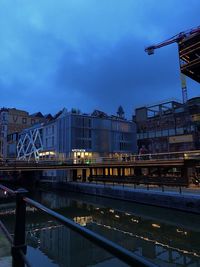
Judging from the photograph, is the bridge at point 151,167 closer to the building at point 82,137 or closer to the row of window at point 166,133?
the building at point 82,137

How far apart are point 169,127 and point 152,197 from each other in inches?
2656

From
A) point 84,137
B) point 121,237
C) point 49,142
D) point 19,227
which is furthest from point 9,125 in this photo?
point 19,227

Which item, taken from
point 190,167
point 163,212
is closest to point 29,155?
point 190,167

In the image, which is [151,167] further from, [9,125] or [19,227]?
[9,125]

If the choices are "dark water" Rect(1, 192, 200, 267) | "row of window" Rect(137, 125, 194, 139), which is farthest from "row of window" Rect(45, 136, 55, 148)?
"dark water" Rect(1, 192, 200, 267)

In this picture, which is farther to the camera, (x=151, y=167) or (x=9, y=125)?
(x=9, y=125)

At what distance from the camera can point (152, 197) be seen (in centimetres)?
3206

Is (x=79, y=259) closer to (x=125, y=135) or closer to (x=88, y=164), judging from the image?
(x=88, y=164)

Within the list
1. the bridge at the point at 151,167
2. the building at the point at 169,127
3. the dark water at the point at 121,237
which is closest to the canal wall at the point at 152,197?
the dark water at the point at 121,237

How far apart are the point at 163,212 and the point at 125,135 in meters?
56.2

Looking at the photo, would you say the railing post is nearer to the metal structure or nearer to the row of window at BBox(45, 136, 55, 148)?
the row of window at BBox(45, 136, 55, 148)

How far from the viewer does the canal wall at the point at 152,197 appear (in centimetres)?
2691

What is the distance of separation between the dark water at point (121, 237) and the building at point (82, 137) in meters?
36.0

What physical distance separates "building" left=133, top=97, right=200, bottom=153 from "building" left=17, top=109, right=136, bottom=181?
14.8m
